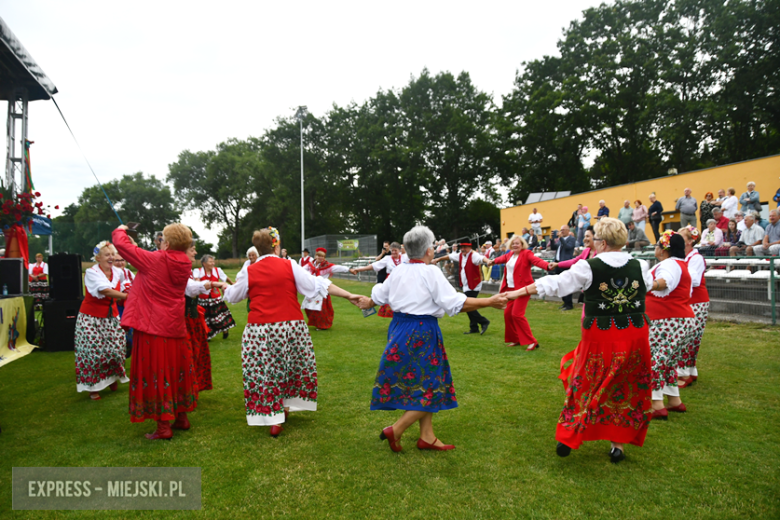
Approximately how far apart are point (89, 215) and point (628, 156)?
6536cm

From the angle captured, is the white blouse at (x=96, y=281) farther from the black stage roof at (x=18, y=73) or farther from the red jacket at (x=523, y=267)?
the red jacket at (x=523, y=267)

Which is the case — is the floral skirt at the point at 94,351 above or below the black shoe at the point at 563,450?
above

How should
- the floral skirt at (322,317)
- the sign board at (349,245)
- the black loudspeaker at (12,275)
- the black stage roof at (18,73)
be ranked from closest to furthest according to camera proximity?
the black loudspeaker at (12,275) < the black stage roof at (18,73) < the floral skirt at (322,317) < the sign board at (349,245)

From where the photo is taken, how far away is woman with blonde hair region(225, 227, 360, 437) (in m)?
4.46

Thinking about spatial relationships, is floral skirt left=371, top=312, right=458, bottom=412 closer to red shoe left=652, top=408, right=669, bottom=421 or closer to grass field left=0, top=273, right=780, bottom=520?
grass field left=0, top=273, right=780, bottom=520

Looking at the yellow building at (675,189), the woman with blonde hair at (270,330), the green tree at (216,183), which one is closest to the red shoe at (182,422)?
the woman with blonde hair at (270,330)

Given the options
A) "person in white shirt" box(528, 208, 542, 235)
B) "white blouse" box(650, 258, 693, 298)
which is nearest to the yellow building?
"person in white shirt" box(528, 208, 542, 235)

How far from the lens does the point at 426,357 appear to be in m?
3.88

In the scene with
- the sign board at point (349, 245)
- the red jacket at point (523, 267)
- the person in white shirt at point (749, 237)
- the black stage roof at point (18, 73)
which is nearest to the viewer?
the red jacket at point (523, 267)

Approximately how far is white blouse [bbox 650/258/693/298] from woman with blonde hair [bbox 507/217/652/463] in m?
0.96

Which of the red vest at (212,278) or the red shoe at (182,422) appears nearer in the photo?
the red shoe at (182,422)

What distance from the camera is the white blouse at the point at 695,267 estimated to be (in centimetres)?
533

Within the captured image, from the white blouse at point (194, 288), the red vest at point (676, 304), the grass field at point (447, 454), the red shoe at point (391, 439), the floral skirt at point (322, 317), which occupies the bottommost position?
the grass field at point (447, 454)

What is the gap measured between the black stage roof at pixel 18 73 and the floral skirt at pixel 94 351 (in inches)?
201
